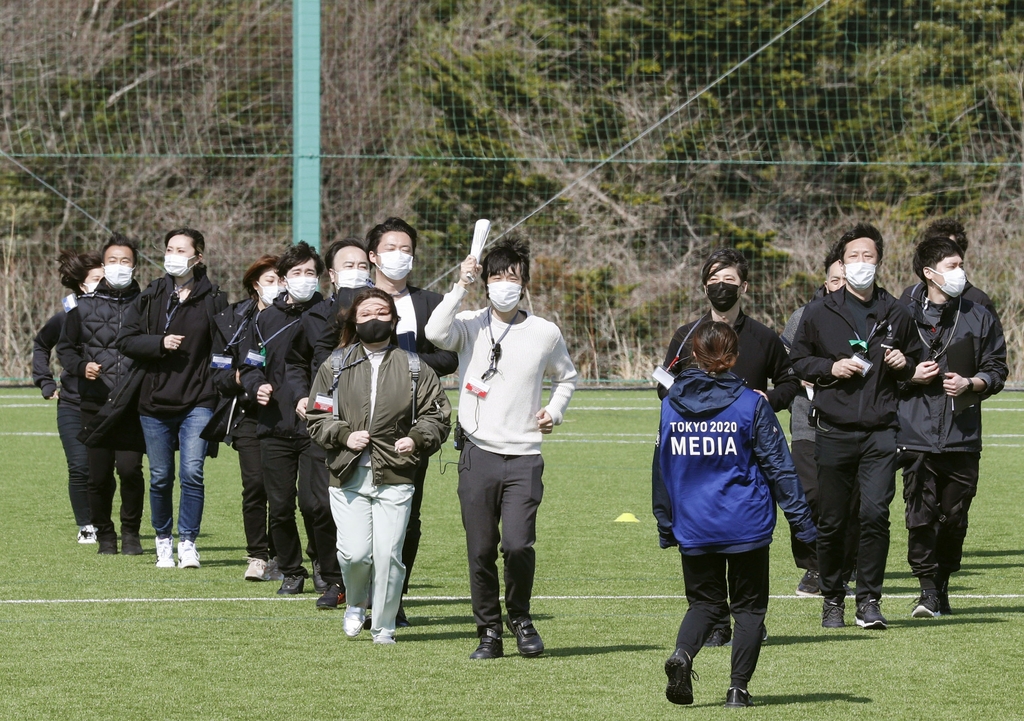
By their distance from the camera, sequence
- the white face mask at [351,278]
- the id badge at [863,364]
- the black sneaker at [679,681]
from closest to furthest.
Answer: the black sneaker at [679,681] < the id badge at [863,364] < the white face mask at [351,278]

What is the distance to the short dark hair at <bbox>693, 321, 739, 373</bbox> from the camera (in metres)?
6.00

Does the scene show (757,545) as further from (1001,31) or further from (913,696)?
(1001,31)

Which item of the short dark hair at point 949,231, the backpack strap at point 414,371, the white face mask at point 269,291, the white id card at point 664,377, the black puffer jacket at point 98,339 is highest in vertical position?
the short dark hair at point 949,231

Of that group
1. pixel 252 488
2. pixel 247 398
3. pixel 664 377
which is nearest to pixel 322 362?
pixel 247 398

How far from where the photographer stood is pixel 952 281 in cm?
789

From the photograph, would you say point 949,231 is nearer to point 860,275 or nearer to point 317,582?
point 860,275

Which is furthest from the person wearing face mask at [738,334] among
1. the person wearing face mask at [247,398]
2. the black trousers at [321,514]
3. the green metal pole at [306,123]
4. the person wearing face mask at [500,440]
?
the green metal pole at [306,123]

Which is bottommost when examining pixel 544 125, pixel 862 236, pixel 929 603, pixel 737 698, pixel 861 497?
pixel 929 603

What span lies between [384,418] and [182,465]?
8.51 ft

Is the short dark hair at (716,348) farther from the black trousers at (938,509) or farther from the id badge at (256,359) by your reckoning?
the id badge at (256,359)

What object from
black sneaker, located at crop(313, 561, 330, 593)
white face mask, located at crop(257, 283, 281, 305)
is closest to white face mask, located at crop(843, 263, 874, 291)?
black sneaker, located at crop(313, 561, 330, 593)

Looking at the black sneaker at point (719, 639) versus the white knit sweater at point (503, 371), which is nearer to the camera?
the white knit sweater at point (503, 371)

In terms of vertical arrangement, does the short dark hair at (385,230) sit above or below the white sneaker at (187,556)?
above

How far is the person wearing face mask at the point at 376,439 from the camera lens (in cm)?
714
